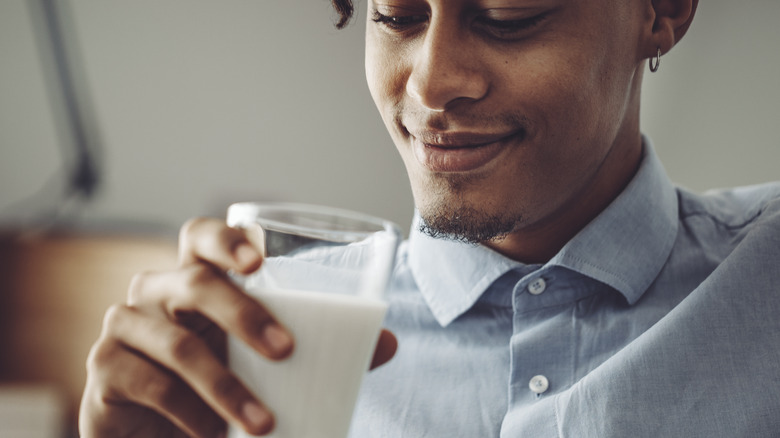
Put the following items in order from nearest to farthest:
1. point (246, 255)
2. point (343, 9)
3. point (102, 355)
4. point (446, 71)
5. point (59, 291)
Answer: point (246, 255), point (102, 355), point (446, 71), point (343, 9), point (59, 291)

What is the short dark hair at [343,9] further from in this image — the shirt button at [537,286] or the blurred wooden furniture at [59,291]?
the blurred wooden furniture at [59,291]

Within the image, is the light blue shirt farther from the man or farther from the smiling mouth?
the smiling mouth

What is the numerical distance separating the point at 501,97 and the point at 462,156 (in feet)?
0.41

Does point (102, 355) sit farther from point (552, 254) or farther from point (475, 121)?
point (552, 254)

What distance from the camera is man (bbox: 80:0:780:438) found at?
0.99 metres

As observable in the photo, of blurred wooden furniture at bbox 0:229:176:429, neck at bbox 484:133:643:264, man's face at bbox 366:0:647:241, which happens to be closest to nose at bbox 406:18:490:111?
man's face at bbox 366:0:647:241

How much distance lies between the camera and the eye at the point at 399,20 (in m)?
1.17

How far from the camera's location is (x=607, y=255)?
119 centimetres

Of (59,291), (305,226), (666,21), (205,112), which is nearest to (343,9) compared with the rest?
(666,21)

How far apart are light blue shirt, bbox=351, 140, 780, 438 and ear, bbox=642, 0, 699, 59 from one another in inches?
9.0

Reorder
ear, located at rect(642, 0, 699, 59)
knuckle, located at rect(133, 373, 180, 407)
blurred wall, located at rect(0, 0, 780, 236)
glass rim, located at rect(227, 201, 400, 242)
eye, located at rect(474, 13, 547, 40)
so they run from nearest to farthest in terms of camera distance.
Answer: glass rim, located at rect(227, 201, 400, 242) → knuckle, located at rect(133, 373, 180, 407) → eye, located at rect(474, 13, 547, 40) → ear, located at rect(642, 0, 699, 59) → blurred wall, located at rect(0, 0, 780, 236)

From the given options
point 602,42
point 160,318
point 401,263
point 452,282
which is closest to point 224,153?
point 401,263

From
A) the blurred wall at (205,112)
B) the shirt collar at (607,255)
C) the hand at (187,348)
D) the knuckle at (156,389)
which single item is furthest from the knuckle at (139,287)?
the blurred wall at (205,112)

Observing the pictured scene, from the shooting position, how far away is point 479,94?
1.08m
